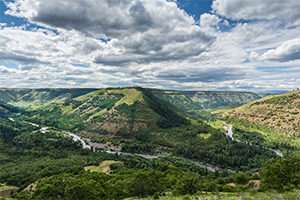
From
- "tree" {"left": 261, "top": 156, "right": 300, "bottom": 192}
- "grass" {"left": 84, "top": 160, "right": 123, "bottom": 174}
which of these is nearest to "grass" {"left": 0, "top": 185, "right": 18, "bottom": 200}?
"grass" {"left": 84, "top": 160, "right": 123, "bottom": 174}

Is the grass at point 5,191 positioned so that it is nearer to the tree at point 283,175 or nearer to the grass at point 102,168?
the grass at point 102,168

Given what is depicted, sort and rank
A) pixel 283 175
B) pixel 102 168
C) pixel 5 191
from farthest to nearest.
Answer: pixel 102 168, pixel 5 191, pixel 283 175

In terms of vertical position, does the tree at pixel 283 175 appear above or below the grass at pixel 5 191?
above

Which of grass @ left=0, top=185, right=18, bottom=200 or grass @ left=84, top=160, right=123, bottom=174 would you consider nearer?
grass @ left=0, top=185, right=18, bottom=200

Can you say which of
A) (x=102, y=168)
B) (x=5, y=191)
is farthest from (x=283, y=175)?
(x=5, y=191)

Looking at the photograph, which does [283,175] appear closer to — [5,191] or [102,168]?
[102,168]

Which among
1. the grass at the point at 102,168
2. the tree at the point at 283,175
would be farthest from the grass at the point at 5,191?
the tree at the point at 283,175

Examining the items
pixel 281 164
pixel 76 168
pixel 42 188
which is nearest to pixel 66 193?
pixel 42 188

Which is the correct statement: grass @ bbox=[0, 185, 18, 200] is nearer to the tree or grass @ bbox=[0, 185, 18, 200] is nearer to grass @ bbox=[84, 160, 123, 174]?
grass @ bbox=[84, 160, 123, 174]

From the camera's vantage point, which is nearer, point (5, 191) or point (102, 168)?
point (5, 191)

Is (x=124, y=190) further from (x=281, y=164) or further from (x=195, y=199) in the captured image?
(x=281, y=164)

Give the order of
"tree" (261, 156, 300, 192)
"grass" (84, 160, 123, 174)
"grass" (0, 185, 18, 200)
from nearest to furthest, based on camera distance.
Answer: "tree" (261, 156, 300, 192)
"grass" (0, 185, 18, 200)
"grass" (84, 160, 123, 174)
